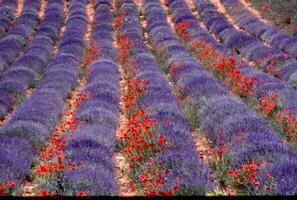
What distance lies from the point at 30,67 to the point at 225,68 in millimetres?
6305

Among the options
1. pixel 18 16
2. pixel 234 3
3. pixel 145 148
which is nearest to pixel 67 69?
pixel 145 148

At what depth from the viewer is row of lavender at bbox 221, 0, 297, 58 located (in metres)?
17.3

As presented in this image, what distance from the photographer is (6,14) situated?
25.5 metres

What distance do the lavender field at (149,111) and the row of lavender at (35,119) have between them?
0.03 m

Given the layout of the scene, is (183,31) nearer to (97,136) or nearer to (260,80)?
(260,80)

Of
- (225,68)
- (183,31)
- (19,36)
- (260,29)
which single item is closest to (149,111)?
(225,68)

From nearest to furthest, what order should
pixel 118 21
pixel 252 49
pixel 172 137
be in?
pixel 172 137, pixel 252 49, pixel 118 21

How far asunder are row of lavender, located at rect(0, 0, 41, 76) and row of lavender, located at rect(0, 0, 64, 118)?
470 mm

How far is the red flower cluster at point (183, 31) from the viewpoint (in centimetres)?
2012

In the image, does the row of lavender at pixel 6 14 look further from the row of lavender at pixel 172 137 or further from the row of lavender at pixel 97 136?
the row of lavender at pixel 172 137

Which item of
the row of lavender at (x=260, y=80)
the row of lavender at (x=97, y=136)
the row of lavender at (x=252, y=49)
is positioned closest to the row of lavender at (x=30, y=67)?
the row of lavender at (x=97, y=136)

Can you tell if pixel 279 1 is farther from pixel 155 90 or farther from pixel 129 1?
pixel 155 90

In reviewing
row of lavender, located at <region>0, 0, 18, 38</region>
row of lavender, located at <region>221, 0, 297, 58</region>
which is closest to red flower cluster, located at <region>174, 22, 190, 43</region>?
row of lavender, located at <region>221, 0, 297, 58</region>

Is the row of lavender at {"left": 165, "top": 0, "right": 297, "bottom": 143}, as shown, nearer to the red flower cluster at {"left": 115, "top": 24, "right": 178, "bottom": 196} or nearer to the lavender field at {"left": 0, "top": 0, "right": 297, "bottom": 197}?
the lavender field at {"left": 0, "top": 0, "right": 297, "bottom": 197}
